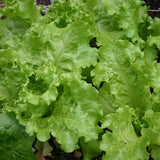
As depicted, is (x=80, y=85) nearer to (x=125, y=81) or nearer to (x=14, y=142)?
(x=125, y=81)

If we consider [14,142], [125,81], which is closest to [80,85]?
[125,81]

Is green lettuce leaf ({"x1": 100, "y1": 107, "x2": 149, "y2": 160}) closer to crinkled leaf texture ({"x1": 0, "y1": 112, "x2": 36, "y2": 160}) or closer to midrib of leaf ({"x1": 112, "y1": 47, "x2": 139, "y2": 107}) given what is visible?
midrib of leaf ({"x1": 112, "y1": 47, "x2": 139, "y2": 107})

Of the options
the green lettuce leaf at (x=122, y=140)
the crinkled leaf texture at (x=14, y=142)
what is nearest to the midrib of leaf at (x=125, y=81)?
the green lettuce leaf at (x=122, y=140)

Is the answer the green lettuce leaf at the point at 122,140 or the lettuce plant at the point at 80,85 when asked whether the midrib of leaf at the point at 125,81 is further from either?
the green lettuce leaf at the point at 122,140

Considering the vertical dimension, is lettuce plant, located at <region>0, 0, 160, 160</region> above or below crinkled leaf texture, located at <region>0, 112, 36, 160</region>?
above

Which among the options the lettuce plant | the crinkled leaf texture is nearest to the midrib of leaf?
the lettuce plant

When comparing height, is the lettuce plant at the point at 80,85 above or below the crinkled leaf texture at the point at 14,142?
above

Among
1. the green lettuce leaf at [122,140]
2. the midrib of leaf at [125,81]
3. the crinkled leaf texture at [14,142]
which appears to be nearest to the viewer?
the green lettuce leaf at [122,140]
